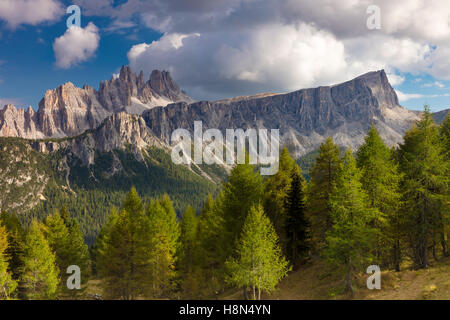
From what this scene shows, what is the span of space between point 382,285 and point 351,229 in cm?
563

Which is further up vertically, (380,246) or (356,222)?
(356,222)

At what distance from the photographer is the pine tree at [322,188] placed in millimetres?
31844

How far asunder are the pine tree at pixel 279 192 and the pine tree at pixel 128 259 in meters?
15.2

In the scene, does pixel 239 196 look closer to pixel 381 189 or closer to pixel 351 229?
pixel 351 229

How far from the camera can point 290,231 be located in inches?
1309

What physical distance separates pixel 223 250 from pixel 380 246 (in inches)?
602

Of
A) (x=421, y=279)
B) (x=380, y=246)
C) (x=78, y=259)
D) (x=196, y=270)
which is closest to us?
(x=421, y=279)

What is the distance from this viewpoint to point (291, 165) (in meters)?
36.0

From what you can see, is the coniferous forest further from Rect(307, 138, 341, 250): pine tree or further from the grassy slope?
the grassy slope

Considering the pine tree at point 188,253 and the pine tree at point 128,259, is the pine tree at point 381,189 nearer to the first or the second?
the pine tree at point 188,253
